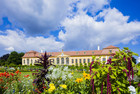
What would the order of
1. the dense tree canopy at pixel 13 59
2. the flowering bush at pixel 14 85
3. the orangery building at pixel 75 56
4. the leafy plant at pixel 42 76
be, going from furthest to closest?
the dense tree canopy at pixel 13 59 → the orangery building at pixel 75 56 → the flowering bush at pixel 14 85 → the leafy plant at pixel 42 76

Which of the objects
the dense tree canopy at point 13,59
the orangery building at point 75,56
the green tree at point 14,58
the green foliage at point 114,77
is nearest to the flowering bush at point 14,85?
the green foliage at point 114,77

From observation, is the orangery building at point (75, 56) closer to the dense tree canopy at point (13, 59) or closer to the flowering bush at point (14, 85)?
the dense tree canopy at point (13, 59)

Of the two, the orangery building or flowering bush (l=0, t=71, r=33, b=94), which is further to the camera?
the orangery building

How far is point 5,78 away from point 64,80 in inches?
139

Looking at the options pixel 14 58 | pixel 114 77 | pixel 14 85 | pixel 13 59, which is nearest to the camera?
pixel 114 77

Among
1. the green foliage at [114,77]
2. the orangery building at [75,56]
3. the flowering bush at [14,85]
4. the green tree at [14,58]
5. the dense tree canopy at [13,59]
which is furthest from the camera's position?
the green tree at [14,58]

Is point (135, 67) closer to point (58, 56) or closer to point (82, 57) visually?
point (82, 57)

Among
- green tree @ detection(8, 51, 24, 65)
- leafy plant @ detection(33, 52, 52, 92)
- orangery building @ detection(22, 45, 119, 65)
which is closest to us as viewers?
leafy plant @ detection(33, 52, 52, 92)

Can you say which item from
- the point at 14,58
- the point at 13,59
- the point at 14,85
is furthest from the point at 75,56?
the point at 14,85

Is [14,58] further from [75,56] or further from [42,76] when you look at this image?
[42,76]

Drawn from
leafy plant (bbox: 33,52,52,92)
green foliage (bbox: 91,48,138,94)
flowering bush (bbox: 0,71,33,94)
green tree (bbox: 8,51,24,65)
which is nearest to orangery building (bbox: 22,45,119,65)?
green tree (bbox: 8,51,24,65)

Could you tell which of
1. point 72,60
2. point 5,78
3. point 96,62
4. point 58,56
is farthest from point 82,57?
point 96,62

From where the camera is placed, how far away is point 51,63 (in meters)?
3.29

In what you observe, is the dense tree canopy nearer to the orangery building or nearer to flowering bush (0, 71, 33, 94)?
the orangery building
